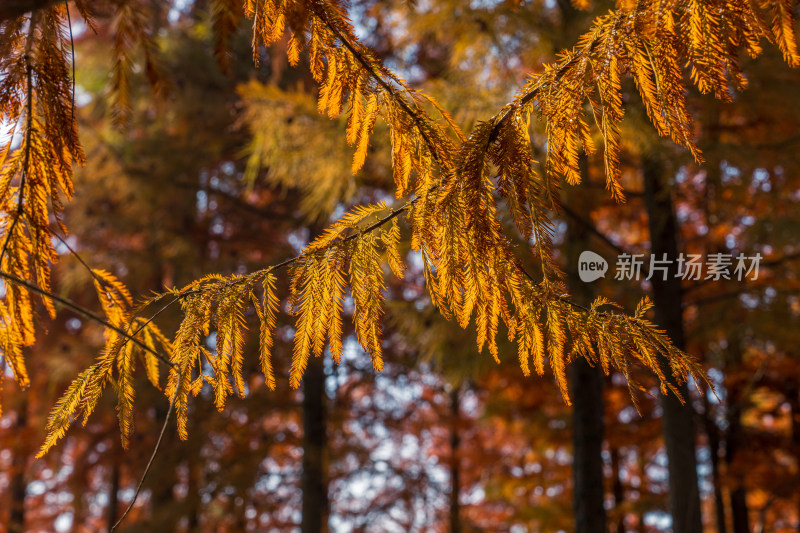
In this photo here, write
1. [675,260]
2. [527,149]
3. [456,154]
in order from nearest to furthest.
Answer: [527,149]
[456,154]
[675,260]

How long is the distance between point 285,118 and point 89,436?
661cm

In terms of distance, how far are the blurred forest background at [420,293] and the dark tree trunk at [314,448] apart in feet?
0.10

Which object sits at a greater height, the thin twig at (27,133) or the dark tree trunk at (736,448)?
the thin twig at (27,133)

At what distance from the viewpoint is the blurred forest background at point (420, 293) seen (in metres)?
4.86

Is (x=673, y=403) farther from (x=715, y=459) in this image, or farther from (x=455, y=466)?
(x=455, y=466)

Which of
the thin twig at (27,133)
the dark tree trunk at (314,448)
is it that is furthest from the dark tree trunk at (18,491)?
the thin twig at (27,133)

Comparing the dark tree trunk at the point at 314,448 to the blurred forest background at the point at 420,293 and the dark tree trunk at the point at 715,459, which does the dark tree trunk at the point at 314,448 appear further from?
the dark tree trunk at the point at 715,459

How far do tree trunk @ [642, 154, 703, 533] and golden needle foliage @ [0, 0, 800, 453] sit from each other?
3153 mm

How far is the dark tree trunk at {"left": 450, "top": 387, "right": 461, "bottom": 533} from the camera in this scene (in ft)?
31.5

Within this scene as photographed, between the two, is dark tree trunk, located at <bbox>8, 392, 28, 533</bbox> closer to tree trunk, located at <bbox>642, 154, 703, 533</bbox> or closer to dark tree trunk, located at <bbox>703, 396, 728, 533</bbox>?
tree trunk, located at <bbox>642, 154, 703, 533</bbox>

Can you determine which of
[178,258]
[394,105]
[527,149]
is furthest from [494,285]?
[178,258]

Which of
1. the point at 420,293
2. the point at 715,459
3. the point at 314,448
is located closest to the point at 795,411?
the point at 715,459

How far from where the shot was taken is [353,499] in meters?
9.61

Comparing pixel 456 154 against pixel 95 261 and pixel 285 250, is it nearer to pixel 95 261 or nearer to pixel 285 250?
pixel 285 250
